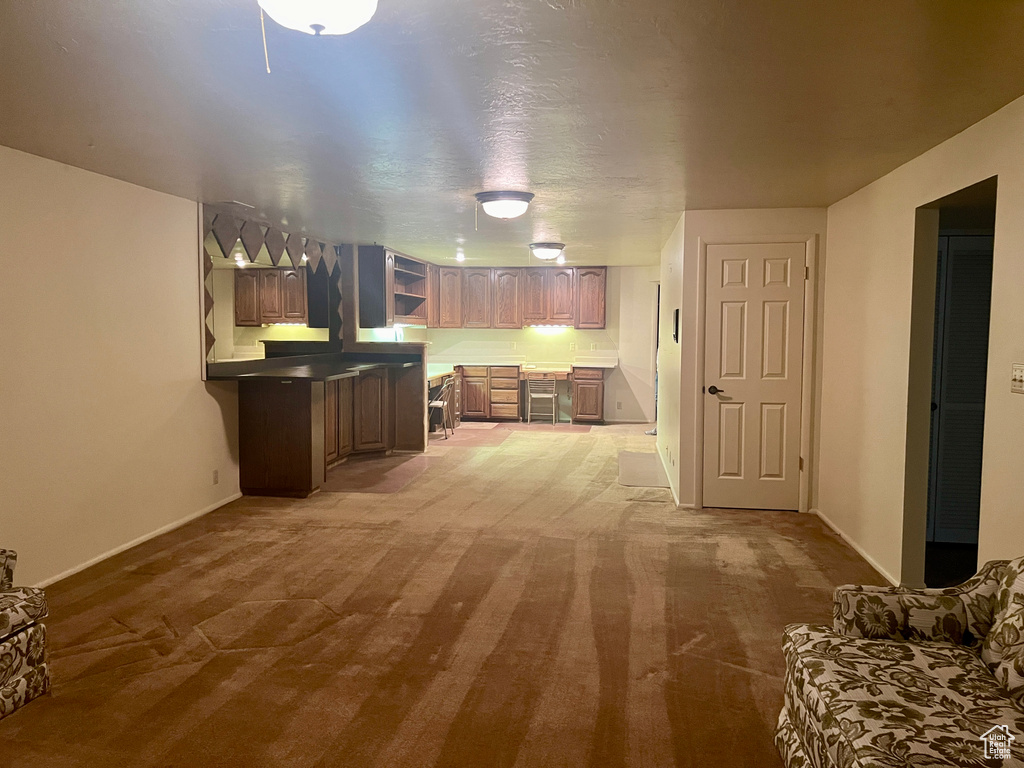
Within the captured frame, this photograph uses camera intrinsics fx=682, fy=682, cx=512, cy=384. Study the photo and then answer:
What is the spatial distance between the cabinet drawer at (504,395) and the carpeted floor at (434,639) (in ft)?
15.1

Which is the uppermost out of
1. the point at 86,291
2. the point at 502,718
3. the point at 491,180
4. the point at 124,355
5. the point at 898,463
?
the point at 491,180

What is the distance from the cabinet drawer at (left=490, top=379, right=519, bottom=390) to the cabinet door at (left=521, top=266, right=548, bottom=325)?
88cm

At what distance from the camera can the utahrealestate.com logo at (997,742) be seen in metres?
1.52

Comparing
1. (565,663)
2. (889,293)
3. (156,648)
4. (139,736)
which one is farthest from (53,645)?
(889,293)

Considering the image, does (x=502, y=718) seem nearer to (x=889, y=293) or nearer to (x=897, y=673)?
(x=897, y=673)

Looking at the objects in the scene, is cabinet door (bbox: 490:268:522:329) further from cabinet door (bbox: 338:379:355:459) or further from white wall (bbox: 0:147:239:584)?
white wall (bbox: 0:147:239:584)

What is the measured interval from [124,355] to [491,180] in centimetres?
248

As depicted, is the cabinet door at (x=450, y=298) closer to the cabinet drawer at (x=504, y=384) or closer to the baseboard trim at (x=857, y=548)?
the cabinet drawer at (x=504, y=384)

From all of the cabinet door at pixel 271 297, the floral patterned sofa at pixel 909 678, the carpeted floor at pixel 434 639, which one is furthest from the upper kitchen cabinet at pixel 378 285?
the floral patterned sofa at pixel 909 678

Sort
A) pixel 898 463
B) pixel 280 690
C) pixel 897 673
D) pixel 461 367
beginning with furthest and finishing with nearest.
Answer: pixel 461 367
pixel 898 463
pixel 280 690
pixel 897 673

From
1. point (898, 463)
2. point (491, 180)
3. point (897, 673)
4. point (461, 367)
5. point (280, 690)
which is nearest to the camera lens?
point (897, 673)

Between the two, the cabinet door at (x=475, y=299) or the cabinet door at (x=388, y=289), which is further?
the cabinet door at (x=475, y=299)

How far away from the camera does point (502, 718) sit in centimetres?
241

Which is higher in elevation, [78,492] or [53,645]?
[78,492]
